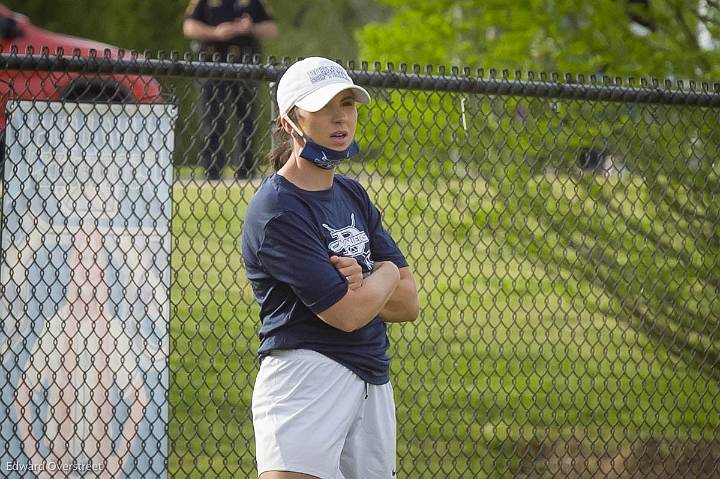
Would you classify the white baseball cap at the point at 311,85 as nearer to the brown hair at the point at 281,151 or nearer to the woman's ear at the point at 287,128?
the woman's ear at the point at 287,128

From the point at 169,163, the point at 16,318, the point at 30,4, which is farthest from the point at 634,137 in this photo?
the point at 30,4

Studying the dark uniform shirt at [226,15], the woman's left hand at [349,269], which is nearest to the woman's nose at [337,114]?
the woman's left hand at [349,269]

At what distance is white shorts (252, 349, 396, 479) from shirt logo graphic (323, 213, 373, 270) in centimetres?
31

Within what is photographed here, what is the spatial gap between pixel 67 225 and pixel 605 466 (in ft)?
9.60

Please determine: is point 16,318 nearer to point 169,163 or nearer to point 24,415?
point 24,415

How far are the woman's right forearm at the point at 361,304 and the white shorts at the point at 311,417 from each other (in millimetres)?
152

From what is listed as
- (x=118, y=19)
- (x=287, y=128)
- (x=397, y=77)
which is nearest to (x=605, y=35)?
(x=397, y=77)

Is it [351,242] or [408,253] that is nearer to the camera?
[351,242]

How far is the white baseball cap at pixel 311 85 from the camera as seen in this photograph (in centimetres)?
313

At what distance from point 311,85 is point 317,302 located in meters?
0.64

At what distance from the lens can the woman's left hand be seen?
10.2 ft

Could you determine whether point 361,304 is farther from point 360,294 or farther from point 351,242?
point 351,242

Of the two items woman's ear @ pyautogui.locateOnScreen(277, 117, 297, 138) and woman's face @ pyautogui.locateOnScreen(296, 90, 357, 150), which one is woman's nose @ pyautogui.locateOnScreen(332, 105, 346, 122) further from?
woman's ear @ pyautogui.locateOnScreen(277, 117, 297, 138)

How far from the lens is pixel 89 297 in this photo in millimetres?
4355
